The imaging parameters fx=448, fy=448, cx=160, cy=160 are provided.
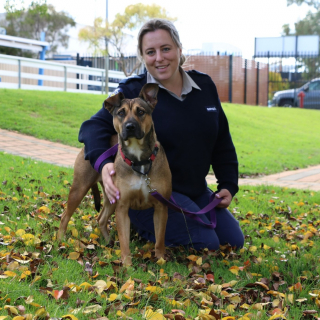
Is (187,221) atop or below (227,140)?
below

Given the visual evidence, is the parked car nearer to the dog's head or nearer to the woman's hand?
the dog's head

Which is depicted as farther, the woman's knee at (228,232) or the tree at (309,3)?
the tree at (309,3)

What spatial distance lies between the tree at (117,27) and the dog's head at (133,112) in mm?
25438

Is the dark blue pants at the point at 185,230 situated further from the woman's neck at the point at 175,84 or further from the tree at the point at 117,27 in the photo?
the tree at the point at 117,27

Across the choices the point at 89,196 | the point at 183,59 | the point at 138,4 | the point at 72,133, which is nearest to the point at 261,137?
the point at 72,133

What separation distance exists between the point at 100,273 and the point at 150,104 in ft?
4.56

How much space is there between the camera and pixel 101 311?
106 inches

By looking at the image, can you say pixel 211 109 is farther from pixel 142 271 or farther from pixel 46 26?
pixel 46 26

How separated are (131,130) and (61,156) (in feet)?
19.3

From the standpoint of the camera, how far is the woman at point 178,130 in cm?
405

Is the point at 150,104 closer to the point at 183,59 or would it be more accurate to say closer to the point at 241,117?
the point at 183,59

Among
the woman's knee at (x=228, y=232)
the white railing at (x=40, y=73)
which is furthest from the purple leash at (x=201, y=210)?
the white railing at (x=40, y=73)

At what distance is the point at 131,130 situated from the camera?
11.2 ft

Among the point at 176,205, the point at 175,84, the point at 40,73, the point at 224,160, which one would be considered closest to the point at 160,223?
the point at 176,205
